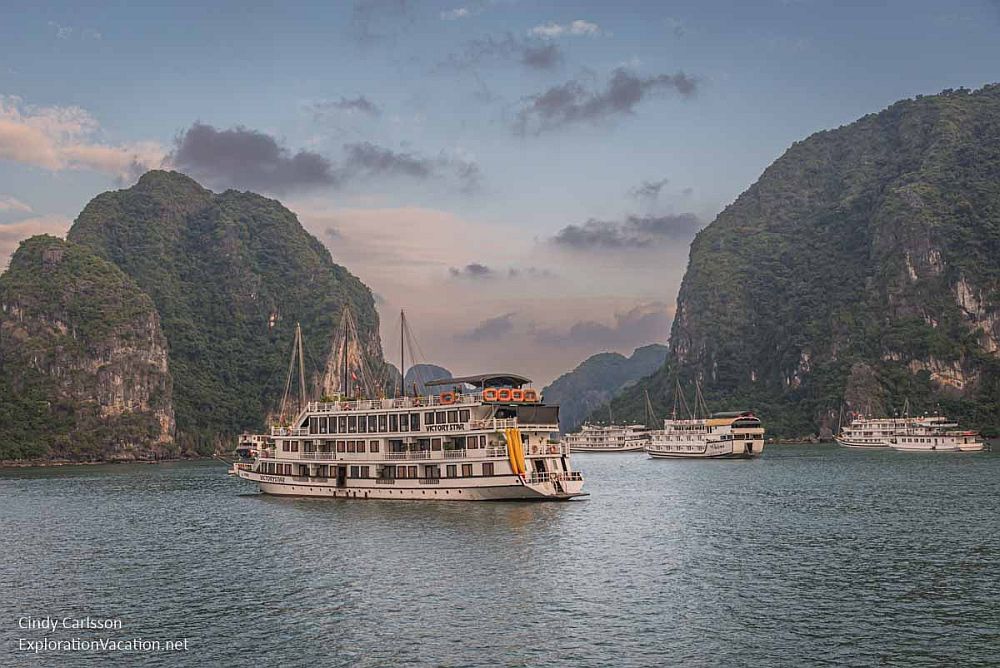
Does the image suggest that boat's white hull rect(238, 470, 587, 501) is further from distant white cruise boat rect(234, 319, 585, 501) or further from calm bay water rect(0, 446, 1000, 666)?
calm bay water rect(0, 446, 1000, 666)

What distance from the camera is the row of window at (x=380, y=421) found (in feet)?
235

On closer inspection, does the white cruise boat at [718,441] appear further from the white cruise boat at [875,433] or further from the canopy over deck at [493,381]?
the canopy over deck at [493,381]

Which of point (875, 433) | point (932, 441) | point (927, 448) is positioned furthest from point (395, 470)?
point (875, 433)

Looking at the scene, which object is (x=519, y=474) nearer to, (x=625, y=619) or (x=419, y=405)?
(x=419, y=405)

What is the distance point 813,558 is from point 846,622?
13.3 meters

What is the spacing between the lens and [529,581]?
133ft

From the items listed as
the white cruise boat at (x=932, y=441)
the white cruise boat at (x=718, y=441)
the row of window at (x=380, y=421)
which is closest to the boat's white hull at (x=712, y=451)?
the white cruise boat at (x=718, y=441)

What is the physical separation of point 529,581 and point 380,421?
3722cm

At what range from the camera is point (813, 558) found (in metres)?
45.2

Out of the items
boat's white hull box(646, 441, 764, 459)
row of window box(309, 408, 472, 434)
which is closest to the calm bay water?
row of window box(309, 408, 472, 434)

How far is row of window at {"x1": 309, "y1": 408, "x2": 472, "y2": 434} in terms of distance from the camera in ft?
235

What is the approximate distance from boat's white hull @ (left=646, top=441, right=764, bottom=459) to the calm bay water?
84.9 m

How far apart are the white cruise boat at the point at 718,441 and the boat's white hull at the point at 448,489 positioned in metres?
93.6

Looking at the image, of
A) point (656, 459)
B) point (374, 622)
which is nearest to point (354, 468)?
point (374, 622)
